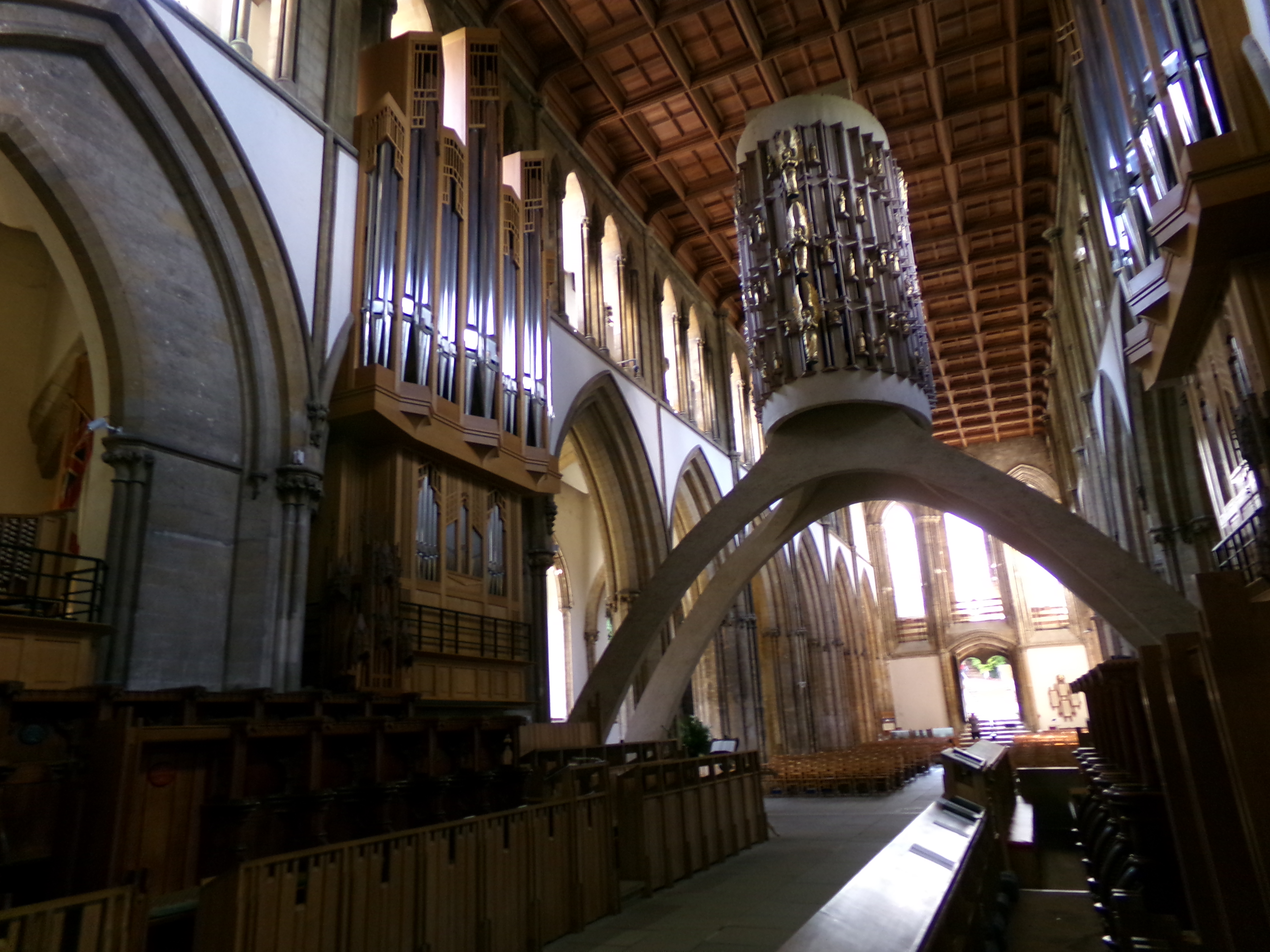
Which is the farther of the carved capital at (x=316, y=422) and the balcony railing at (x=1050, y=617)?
the balcony railing at (x=1050, y=617)

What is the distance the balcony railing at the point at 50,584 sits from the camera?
19.1ft

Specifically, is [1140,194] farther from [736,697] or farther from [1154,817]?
[736,697]

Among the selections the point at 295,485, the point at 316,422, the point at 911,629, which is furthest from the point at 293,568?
the point at 911,629

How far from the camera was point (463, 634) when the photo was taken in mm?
8852

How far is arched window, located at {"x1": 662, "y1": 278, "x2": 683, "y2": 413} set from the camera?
54.6ft

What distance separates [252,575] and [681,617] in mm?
10912

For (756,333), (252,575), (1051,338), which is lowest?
(252,575)

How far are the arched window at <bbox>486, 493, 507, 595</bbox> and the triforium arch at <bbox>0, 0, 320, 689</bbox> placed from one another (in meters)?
2.34

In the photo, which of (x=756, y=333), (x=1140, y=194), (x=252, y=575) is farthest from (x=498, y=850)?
(x=756, y=333)

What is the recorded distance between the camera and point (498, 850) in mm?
4066

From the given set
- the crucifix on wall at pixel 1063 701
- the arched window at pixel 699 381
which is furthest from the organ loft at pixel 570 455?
the crucifix on wall at pixel 1063 701

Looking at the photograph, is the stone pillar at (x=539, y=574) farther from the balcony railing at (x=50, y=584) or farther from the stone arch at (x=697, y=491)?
the stone arch at (x=697, y=491)

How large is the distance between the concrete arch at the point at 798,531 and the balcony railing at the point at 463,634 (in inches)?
56.7

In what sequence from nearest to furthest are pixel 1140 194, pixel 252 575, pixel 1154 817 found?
pixel 1154 817 → pixel 1140 194 → pixel 252 575
